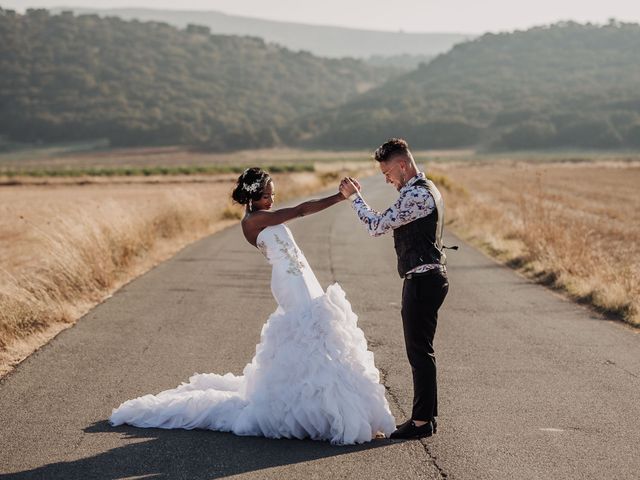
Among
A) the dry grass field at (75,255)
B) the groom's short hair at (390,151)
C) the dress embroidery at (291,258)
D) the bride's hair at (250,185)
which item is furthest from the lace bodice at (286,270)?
the dry grass field at (75,255)

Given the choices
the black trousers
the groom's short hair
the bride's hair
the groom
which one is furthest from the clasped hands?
the black trousers

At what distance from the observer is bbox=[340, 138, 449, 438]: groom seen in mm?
6445

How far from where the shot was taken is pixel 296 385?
6480 mm

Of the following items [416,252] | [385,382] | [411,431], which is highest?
[416,252]

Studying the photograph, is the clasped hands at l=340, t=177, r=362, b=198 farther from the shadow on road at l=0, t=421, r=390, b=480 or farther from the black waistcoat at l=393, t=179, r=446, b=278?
the shadow on road at l=0, t=421, r=390, b=480

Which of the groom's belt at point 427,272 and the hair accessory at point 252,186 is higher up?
the hair accessory at point 252,186

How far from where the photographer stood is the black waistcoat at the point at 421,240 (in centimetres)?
649

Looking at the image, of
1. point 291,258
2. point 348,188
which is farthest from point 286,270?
point 348,188

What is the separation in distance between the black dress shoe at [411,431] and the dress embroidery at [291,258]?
4.45ft

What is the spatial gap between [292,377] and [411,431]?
0.95 meters

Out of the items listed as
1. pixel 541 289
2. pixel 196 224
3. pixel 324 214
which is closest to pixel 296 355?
pixel 541 289

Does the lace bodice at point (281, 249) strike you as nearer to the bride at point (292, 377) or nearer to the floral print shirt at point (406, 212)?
the bride at point (292, 377)

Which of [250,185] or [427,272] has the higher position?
[250,185]

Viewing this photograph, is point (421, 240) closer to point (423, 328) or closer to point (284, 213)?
point (423, 328)
